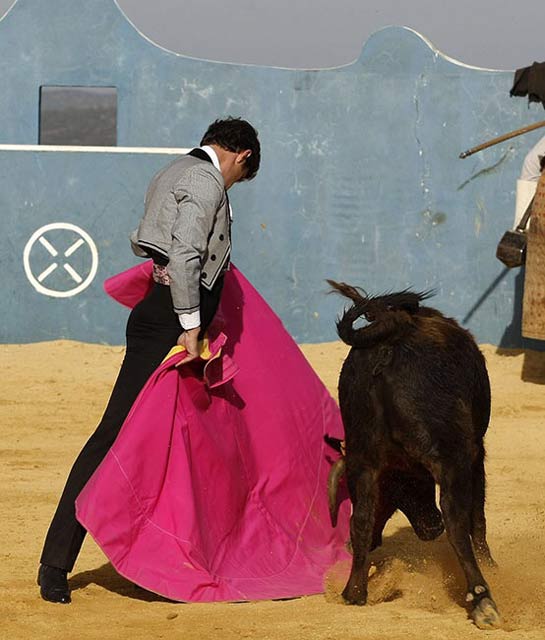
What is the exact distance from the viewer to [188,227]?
172 inches

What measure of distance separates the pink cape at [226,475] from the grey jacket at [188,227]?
1.21 ft

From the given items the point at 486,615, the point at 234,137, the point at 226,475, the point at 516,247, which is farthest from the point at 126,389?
the point at 516,247

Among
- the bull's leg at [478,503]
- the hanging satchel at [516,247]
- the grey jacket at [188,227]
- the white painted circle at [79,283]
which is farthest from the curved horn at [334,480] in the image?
the white painted circle at [79,283]

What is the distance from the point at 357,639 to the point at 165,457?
110 cm

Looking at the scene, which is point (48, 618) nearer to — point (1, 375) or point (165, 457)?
point (165, 457)

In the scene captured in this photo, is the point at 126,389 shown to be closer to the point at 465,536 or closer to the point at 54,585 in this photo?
the point at 54,585

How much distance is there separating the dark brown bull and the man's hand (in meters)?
0.54

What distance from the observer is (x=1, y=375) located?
10594mm

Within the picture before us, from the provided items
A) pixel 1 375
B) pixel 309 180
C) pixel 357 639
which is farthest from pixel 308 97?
pixel 357 639

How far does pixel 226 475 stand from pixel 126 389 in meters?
0.54

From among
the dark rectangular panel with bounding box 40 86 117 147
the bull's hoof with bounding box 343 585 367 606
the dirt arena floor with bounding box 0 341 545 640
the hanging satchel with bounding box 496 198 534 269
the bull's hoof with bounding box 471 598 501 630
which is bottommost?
the dirt arena floor with bounding box 0 341 545 640

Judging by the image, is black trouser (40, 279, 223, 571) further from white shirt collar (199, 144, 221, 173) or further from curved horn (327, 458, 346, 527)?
curved horn (327, 458, 346, 527)

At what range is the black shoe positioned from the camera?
14.9ft

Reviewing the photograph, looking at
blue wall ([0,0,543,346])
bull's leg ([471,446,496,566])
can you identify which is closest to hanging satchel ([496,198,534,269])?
blue wall ([0,0,543,346])
